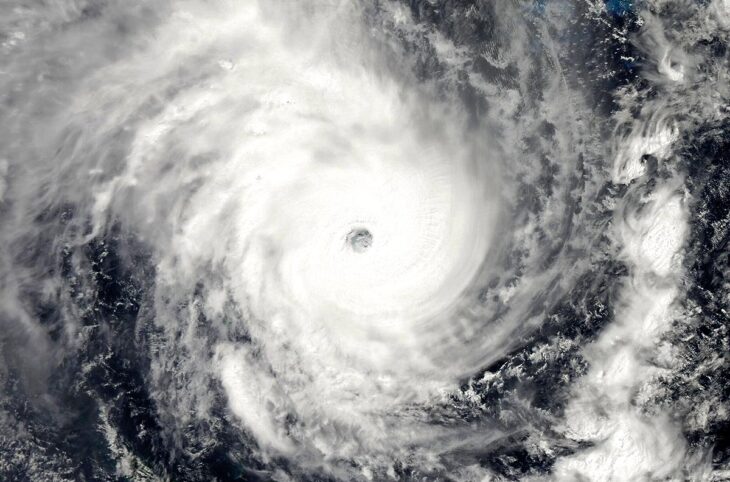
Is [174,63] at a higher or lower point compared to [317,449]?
higher

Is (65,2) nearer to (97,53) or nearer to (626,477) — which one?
(97,53)

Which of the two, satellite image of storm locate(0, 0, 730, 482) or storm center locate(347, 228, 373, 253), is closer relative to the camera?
satellite image of storm locate(0, 0, 730, 482)

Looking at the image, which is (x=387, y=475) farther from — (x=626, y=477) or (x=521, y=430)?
(x=626, y=477)

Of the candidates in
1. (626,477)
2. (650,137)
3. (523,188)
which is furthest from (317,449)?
(650,137)

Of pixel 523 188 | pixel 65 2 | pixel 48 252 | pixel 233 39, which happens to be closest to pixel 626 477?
Answer: pixel 523 188

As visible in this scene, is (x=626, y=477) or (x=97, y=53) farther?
(x=97, y=53)

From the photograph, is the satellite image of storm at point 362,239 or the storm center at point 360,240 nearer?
the satellite image of storm at point 362,239

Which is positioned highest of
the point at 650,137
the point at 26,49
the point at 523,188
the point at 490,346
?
the point at 650,137
